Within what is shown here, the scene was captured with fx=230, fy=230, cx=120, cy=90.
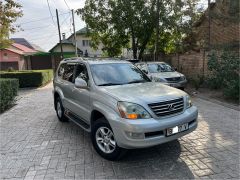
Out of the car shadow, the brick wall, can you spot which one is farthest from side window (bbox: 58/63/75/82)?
the brick wall

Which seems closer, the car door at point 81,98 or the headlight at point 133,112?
the headlight at point 133,112

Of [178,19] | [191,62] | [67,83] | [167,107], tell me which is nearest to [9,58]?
[178,19]

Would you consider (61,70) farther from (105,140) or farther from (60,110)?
(105,140)

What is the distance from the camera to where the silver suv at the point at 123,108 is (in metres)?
3.44

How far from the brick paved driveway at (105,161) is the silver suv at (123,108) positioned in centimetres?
39

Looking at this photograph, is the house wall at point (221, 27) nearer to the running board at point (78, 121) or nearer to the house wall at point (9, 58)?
the running board at point (78, 121)

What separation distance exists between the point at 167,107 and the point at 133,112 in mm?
582

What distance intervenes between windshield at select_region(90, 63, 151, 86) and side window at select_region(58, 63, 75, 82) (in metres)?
0.97

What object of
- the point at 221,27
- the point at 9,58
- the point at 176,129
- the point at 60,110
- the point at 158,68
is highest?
the point at 221,27

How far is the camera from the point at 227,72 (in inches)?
348

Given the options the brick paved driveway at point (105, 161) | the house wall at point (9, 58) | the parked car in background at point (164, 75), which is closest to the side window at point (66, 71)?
the brick paved driveway at point (105, 161)

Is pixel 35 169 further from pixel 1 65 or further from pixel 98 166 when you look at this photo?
pixel 1 65

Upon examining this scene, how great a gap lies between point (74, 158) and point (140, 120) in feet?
4.96

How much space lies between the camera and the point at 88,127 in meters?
4.51
